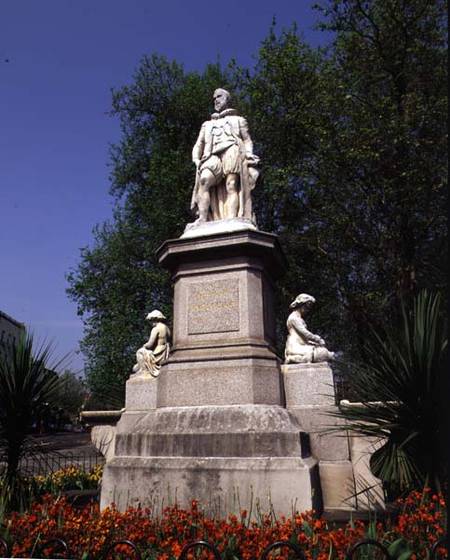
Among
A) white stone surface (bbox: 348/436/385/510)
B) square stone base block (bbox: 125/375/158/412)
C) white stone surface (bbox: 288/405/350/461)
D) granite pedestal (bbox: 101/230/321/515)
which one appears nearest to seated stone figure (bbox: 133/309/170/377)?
square stone base block (bbox: 125/375/158/412)

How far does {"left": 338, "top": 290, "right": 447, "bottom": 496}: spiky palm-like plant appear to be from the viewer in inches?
177

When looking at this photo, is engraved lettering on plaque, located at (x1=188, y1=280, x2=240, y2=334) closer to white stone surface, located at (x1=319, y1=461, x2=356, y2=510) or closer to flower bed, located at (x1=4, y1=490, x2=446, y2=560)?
white stone surface, located at (x1=319, y1=461, x2=356, y2=510)

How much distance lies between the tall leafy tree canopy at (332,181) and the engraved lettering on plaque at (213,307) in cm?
697

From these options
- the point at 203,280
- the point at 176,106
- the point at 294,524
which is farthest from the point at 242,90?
the point at 294,524

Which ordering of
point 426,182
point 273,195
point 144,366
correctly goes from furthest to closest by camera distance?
point 273,195, point 426,182, point 144,366

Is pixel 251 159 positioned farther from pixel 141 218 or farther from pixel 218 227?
pixel 141 218

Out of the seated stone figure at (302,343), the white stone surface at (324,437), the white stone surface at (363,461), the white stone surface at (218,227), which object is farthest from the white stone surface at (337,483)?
the white stone surface at (218,227)

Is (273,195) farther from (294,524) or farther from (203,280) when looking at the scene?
(294,524)

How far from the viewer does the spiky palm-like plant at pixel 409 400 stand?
4.51 m

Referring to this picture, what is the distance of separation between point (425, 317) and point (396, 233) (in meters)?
11.6

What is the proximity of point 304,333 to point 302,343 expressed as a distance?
155 millimetres

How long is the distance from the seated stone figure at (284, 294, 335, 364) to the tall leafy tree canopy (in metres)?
5.93

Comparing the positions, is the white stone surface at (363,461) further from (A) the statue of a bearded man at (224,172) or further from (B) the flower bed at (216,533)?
(A) the statue of a bearded man at (224,172)

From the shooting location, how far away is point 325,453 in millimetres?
6668
